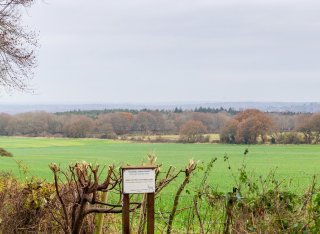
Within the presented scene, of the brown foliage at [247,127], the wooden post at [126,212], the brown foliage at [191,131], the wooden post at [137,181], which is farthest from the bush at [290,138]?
the wooden post at [137,181]

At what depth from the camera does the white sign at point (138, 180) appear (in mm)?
7355

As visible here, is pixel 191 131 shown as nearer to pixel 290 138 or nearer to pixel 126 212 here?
pixel 290 138

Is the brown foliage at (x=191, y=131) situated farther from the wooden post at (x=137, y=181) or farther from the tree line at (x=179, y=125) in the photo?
the wooden post at (x=137, y=181)

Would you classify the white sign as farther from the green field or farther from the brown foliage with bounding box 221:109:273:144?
the brown foliage with bounding box 221:109:273:144

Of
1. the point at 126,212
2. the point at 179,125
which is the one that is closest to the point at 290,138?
the point at 179,125

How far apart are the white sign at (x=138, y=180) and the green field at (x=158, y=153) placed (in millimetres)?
24272

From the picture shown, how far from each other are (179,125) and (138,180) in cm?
6448

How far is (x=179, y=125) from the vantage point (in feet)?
236

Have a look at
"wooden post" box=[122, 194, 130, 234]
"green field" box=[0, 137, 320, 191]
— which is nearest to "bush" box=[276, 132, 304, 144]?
"green field" box=[0, 137, 320, 191]

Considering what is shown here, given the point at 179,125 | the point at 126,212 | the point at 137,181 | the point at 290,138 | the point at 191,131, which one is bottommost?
the point at 290,138

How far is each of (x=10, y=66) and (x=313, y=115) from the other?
4595 cm

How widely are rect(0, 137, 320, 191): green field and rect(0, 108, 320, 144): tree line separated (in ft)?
4.12

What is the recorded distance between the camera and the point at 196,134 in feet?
229

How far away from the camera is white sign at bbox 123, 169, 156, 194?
736 cm
